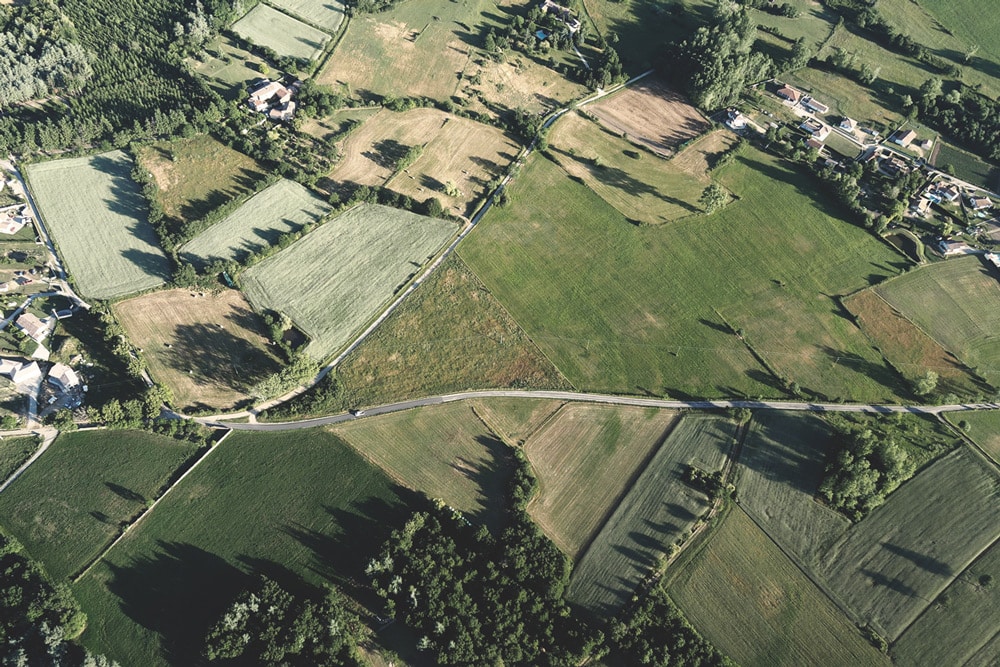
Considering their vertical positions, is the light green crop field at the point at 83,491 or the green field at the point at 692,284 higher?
the green field at the point at 692,284

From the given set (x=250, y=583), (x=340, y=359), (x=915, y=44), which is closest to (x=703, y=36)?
(x=915, y=44)

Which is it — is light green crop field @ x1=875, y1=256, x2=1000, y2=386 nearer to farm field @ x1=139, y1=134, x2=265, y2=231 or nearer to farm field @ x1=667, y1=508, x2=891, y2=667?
farm field @ x1=667, y1=508, x2=891, y2=667

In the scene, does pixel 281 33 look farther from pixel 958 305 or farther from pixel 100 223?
pixel 958 305

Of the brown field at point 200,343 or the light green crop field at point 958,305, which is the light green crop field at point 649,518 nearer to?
the light green crop field at point 958,305

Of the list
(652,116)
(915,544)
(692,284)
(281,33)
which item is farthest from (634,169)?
(281,33)

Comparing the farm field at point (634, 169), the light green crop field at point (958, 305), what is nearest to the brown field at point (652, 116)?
the farm field at point (634, 169)

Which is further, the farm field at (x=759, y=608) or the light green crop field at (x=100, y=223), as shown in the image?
the light green crop field at (x=100, y=223)

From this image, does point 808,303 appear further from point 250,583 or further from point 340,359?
point 250,583
